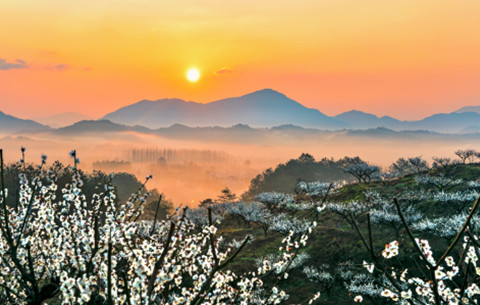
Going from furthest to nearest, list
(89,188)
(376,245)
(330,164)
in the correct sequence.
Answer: (330,164) → (89,188) → (376,245)

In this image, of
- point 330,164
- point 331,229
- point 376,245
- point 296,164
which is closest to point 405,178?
point 331,229

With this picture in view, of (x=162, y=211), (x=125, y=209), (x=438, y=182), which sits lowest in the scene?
(x=162, y=211)

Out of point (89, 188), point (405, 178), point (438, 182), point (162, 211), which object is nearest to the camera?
point (438, 182)

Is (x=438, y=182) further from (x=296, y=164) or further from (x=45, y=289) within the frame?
(x=296, y=164)

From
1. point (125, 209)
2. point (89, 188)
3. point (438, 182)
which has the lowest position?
point (89, 188)

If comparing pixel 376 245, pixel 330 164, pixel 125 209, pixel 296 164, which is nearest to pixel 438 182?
pixel 376 245

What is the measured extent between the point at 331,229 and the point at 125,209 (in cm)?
3038

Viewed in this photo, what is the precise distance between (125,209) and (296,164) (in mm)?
137388

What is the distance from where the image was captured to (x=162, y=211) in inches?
3625

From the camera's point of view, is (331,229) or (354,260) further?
(331,229)

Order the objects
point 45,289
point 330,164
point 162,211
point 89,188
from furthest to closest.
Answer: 1. point 330,164
2. point 162,211
3. point 89,188
4. point 45,289

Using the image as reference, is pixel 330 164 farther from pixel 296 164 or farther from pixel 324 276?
pixel 324 276

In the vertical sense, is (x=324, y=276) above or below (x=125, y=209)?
below

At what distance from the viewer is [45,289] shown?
8.59 m
